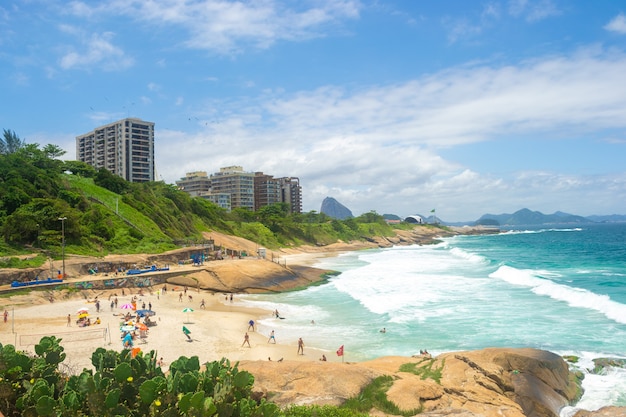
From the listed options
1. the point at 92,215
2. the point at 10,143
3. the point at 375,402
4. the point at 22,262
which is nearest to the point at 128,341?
the point at 375,402

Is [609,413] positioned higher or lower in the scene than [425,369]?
lower

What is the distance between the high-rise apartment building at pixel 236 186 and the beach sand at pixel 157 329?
11566 cm

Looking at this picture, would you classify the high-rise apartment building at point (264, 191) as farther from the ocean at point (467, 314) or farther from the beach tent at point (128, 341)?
the beach tent at point (128, 341)

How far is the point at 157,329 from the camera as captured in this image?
2950cm

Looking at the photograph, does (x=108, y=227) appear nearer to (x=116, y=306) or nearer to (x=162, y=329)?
(x=116, y=306)

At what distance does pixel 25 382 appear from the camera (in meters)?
9.91

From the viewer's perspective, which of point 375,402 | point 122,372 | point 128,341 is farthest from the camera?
point 128,341

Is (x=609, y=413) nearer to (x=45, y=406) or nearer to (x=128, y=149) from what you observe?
(x=45, y=406)

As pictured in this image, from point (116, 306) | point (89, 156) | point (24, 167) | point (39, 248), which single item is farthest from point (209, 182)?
point (116, 306)

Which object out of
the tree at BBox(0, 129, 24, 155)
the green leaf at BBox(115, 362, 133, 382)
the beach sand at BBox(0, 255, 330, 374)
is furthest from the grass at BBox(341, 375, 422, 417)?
the tree at BBox(0, 129, 24, 155)

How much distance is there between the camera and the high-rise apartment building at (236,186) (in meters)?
155

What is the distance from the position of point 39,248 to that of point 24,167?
71.0 ft

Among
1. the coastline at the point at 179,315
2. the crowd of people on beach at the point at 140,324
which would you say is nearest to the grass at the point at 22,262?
the coastline at the point at 179,315

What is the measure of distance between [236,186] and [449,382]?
143484 millimetres
